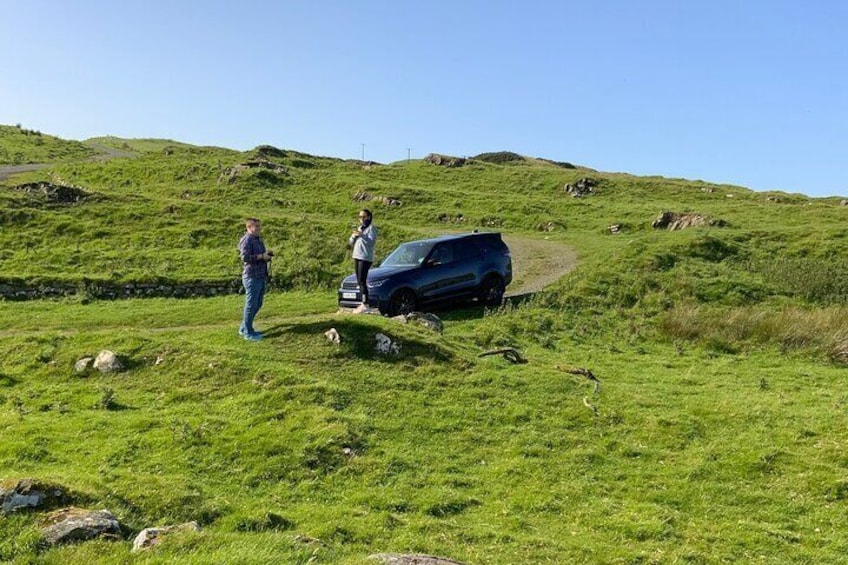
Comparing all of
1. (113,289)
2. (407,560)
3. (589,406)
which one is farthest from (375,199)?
(407,560)

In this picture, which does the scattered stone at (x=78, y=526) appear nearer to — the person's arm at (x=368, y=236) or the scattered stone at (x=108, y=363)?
the scattered stone at (x=108, y=363)

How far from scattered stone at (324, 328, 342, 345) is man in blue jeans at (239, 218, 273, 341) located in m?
1.40

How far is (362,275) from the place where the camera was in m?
15.9

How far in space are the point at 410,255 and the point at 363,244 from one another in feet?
9.87

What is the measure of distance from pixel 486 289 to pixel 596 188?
113 ft

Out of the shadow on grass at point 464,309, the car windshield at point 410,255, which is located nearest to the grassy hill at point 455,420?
the shadow on grass at point 464,309

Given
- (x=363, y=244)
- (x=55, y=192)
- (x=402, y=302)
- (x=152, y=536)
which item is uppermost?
(x=55, y=192)

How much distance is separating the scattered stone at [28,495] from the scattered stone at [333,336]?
6.72m

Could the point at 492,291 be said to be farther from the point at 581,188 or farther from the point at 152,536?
the point at 581,188

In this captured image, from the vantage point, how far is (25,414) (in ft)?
34.1

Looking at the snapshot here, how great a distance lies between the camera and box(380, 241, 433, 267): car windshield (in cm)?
1770

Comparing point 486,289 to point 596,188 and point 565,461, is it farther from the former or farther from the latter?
point 596,188

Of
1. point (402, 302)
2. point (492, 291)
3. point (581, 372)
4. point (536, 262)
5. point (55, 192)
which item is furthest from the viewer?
point (55, 192)

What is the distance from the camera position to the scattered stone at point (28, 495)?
233 inches
